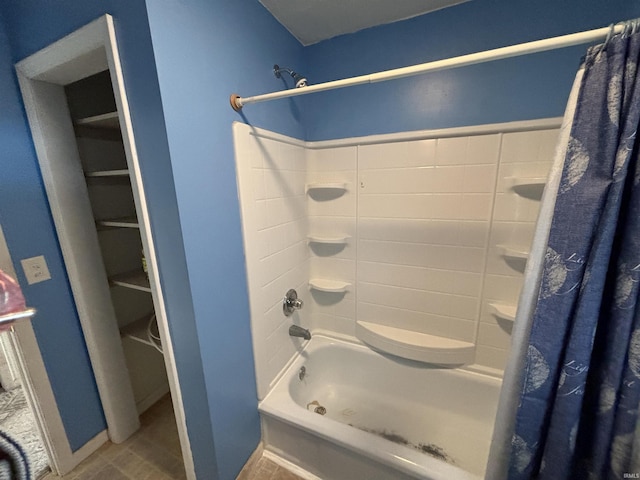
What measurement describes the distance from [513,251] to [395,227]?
1.93ft

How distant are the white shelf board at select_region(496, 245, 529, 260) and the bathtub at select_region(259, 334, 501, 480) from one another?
0.75 meters

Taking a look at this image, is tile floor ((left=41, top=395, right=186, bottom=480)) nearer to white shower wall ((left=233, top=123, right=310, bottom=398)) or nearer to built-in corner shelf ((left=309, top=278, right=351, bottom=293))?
white shower wall ((left=233, top=123, right=310, bottom=398))

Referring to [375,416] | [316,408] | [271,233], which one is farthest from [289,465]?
[271,233]

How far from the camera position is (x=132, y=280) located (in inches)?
55.7

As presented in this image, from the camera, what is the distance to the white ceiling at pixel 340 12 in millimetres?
1161

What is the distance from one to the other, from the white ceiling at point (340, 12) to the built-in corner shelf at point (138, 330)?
190cm

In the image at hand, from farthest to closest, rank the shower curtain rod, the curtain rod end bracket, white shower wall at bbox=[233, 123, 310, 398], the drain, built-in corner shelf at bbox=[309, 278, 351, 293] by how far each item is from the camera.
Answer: built-in corner shelf at bbox=[309, 278, 351, 293]
the drain
white shower wall at bbox=[233, 123, 310, 398]
the curtain rod end bracket
the shower curtain rod

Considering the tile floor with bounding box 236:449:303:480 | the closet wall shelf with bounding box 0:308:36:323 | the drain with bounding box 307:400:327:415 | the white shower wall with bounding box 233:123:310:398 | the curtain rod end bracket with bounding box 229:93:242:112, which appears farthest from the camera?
the drain with bounding box 307:400:327:415

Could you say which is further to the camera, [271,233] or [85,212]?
[271,233]

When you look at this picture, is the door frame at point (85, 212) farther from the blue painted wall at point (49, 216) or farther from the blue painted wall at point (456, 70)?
the blue painted wall at point (456, 70)

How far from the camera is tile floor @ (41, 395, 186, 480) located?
1.27 m

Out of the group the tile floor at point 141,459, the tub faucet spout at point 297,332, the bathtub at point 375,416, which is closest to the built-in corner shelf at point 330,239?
the tub faucet spout at point 297,332

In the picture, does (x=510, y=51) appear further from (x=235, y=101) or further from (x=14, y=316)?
(x=14, y=316)

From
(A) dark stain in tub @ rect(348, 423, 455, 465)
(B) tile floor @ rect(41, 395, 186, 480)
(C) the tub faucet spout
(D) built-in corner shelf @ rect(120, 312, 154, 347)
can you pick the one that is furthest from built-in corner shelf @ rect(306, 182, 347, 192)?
(B) tile floor @ rect(41, 395, 186, 480)
